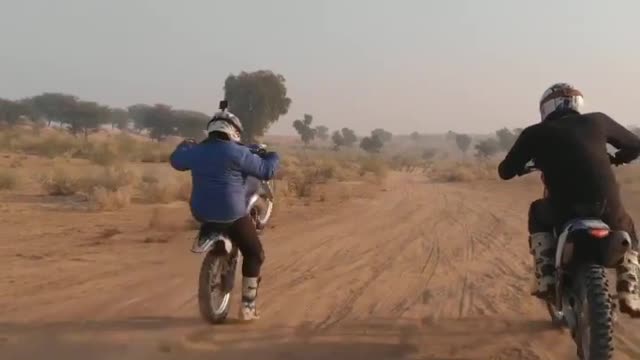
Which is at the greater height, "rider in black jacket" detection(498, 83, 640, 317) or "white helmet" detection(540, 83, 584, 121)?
"white helmet" detection(540, 83, 584, 121)

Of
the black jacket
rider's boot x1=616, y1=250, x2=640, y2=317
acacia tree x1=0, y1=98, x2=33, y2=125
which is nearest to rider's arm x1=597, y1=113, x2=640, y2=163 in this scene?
the black jacket

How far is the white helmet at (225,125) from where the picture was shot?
5.92 meters

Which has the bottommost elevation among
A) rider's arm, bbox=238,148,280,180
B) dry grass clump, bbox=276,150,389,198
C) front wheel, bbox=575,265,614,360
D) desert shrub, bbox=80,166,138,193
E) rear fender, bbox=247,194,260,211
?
dry grass clump, bbox=276,150,389,198

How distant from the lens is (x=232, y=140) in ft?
19.7

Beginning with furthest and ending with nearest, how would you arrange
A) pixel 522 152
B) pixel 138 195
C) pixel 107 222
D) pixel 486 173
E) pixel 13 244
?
pixel 486 173
pixel 138 195
pixel 107 222
pixel 13 244
pixel 522 152

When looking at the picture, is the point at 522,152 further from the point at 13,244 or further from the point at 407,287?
the point at 13,244

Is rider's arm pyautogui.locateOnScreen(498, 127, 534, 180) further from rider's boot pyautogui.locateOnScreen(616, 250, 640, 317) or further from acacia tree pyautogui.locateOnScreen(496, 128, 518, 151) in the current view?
acacia tree pyautogui.locateOnScreen(496, 128, 518, 151)

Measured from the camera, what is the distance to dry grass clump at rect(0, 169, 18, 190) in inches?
800

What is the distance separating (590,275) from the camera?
4250 millimetres

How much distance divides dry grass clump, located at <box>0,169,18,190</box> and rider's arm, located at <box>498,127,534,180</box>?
18608 millimetres

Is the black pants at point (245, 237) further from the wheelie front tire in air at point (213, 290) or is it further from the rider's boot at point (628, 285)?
the rider's boot at point (628, 285)

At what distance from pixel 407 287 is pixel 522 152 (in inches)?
126

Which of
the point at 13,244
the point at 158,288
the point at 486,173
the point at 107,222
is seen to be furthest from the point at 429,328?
the point at 486,173

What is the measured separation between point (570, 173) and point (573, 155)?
12cm
